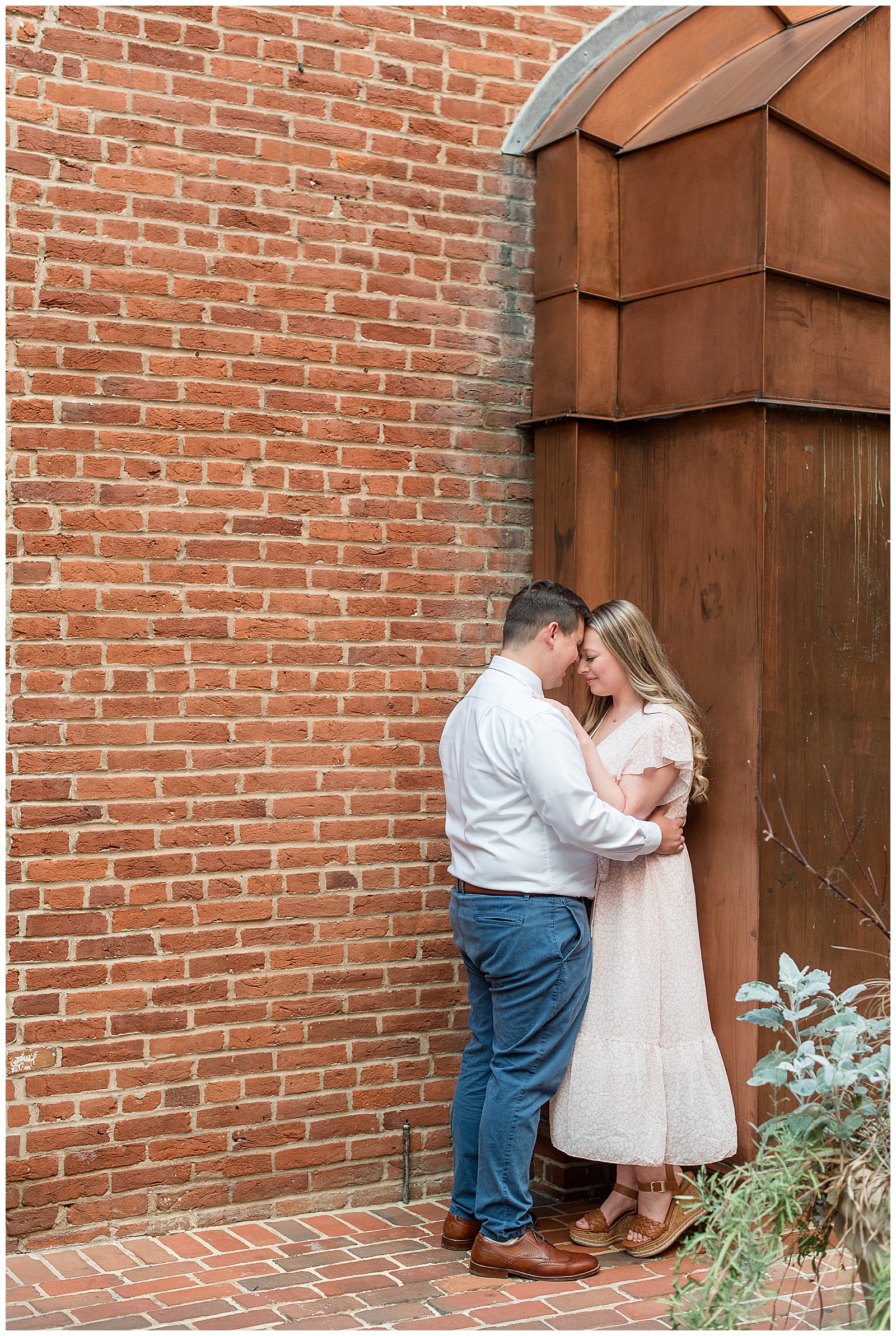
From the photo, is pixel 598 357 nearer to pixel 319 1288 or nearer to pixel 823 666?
pixel 823 666

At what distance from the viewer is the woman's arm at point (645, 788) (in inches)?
158

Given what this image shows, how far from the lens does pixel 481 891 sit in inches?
156

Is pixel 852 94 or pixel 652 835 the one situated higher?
pixel 852 94

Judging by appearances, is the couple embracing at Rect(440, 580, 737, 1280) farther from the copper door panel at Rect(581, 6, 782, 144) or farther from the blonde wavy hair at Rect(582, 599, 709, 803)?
the copper door panel at Rect(581, 6, 782, 144)

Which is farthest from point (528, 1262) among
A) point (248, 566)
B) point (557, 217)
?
point (557, 217)

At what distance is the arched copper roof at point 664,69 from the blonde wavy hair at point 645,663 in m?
1.65

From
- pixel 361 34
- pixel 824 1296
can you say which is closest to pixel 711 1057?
pixel 824 1296

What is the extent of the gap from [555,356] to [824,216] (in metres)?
1.02

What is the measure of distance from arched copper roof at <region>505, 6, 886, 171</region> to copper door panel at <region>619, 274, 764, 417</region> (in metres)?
0.58

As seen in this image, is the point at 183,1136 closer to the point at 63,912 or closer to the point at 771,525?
the point at 63,912

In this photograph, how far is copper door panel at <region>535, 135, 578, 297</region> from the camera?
454 centimetres

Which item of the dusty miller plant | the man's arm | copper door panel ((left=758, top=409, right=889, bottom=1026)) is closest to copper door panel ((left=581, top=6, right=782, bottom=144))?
copper door panel ((left=758, top=409, right=889, bottom=1026))

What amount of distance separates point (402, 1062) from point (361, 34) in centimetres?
361

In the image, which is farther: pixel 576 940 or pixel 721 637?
pixel 721 637
